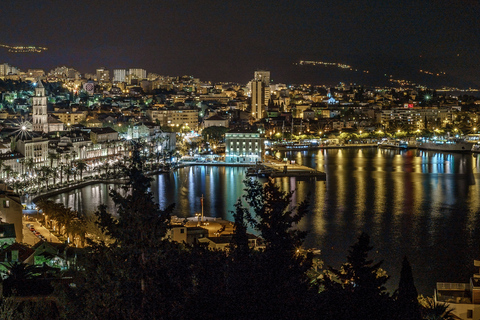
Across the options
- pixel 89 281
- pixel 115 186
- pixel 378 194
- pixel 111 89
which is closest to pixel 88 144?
pixel 115 186

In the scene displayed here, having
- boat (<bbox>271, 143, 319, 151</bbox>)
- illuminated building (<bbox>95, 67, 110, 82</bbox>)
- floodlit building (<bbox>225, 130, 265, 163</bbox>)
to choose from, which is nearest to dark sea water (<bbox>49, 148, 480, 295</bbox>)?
floodlit building (<bbox>225, 130, 265, 163</bbox>)

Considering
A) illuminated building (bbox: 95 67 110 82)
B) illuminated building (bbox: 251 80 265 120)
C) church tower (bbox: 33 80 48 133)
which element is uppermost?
illuminated building (bbox: 95 67 110 82)

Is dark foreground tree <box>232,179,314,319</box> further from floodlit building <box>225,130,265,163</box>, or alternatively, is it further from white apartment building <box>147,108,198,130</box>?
white apartment building <box>147,108,198,130</box>

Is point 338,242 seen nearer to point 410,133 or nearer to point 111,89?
point 410,133

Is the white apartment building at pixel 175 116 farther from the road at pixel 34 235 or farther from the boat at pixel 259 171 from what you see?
the road at pixel 34 235

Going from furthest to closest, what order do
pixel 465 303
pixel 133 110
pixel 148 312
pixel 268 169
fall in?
pixel 133 110, pixel 268 169, pixel 465 303, pixel 148 312

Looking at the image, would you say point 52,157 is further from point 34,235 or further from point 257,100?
point 257,100

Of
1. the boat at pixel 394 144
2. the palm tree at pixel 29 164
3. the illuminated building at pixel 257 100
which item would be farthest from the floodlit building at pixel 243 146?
the illuminated building at pixel 257 100
